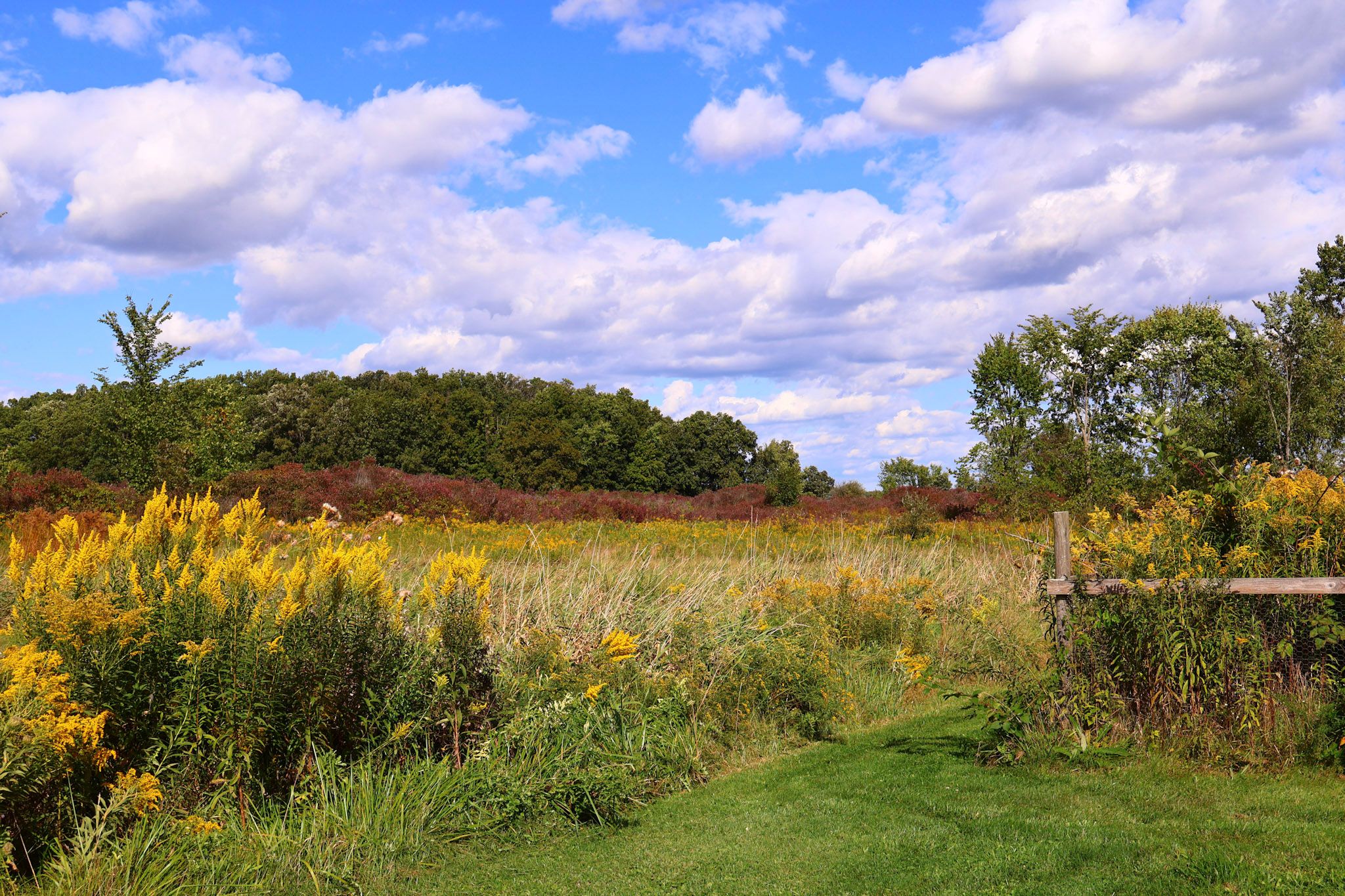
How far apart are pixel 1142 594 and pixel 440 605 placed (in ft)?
13.3

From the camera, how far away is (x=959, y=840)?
14.3 feet

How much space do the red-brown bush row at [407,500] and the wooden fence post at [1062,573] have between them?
10.7 m

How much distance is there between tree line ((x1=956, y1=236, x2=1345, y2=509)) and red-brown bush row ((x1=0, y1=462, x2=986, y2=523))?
445 centimetres

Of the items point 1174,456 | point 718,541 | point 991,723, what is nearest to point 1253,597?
point 1174,456

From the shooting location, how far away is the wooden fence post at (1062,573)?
5.71 metres

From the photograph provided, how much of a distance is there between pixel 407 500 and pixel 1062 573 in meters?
14.8

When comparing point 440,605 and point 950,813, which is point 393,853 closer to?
point 440,605

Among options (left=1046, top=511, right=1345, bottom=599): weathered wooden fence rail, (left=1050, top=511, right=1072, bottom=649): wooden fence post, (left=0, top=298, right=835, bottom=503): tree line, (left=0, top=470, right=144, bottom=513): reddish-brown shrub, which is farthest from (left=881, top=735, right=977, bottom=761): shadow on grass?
(left=0, top=298, right=835, bottom=503): tree line

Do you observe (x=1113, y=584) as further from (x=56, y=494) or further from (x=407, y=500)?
(x=56, y=494)

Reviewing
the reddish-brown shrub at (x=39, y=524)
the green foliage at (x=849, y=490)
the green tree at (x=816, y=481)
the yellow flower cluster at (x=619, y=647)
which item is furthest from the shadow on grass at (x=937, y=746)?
the green tree at (x=816, y=481)

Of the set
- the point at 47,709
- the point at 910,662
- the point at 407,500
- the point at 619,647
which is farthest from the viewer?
the point at 407,500

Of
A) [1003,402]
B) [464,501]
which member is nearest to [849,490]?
[1003,402]

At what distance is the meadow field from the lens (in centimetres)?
383

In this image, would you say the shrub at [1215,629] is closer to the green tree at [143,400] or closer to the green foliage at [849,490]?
the green tree at [143,400]
